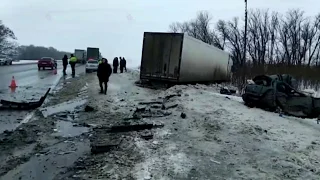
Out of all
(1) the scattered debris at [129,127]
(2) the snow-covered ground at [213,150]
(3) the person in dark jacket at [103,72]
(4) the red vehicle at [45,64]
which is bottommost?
(4) the red vehicle at [45,64]

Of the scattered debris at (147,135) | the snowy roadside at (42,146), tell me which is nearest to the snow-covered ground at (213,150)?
the scattered debris at (147,135)

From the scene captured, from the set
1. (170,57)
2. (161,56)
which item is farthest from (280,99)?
(161,56)

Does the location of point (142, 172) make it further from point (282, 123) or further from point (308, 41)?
point (308, 41)

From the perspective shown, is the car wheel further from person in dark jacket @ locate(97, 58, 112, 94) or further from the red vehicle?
the red vehicle

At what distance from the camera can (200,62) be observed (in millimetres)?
24484

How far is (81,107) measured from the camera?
1324 centimetres

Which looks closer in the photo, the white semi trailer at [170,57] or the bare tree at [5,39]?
the white semi trailer at [170,57]

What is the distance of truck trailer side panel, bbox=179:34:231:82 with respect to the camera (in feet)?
69.3

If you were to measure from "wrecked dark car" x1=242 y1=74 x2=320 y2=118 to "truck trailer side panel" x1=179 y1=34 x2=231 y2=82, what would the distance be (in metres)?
6.29

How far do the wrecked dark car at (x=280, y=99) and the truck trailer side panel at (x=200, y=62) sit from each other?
248 inches

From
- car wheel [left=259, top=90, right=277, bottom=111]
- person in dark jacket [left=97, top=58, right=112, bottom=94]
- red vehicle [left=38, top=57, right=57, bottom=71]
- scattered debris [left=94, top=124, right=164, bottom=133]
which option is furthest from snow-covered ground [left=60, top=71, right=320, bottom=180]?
red vehicle [left=38, top=57, right=57, bottom=71]

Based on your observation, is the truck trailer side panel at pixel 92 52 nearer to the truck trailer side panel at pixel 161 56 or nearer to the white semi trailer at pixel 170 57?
the white semi trailer at pixel 170 57

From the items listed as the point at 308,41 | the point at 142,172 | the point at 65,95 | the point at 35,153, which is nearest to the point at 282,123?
the point at 142,172

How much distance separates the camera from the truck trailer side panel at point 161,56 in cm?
2050
